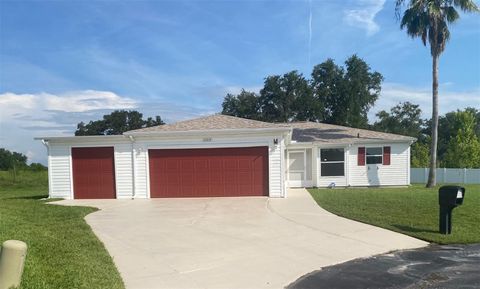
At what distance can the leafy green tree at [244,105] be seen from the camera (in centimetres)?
5350

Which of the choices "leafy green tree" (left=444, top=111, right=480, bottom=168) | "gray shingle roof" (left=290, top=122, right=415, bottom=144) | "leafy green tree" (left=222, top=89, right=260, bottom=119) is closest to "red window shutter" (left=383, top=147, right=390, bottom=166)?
"gray shingle roof" (left=290, top=122, right=415, bottom=144)

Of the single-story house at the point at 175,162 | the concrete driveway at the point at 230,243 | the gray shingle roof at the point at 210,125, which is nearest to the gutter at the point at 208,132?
the single-story house at the point at 175,162

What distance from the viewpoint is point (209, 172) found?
1828cm

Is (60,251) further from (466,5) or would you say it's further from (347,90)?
(347,90)

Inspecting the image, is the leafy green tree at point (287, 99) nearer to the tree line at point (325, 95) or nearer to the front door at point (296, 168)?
the tree line at point (325, 95)

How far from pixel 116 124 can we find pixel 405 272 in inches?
2676

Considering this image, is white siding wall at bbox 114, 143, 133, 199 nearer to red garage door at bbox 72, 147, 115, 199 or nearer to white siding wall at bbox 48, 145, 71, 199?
red garage door at bbox 72, 147, 115, 199

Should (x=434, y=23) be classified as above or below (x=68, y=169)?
above

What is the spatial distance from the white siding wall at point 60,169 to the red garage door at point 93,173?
0.30m

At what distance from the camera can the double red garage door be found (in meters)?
18.0

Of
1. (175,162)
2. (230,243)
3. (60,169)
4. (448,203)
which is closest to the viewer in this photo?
(230,243)

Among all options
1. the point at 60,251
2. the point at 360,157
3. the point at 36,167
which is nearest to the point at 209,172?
the point at 360,157

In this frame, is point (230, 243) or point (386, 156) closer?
point (230, 243)

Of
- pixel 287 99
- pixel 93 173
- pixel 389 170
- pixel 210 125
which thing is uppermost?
pixel 287 99
